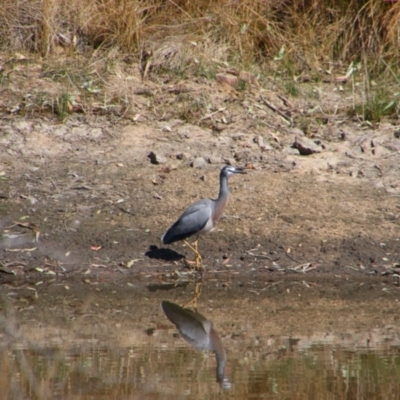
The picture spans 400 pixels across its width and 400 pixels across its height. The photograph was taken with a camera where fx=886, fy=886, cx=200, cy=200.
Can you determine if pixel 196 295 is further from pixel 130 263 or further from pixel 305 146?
pixel 305 146

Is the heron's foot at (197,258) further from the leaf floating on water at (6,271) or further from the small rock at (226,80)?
the small rock at (226,80)

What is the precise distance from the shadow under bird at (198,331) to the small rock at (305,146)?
3378mm

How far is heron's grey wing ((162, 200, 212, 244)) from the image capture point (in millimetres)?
8812

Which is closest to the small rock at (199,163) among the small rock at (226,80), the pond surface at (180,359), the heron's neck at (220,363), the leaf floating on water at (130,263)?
the small rock at (226,80)

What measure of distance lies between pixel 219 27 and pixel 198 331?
242 inches

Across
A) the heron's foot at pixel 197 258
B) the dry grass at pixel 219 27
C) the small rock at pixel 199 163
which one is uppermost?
the dry grass at pixel 219 27

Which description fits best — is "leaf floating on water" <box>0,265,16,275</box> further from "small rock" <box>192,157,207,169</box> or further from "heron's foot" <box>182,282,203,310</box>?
"small rock" <box>192,157,207,169</box>

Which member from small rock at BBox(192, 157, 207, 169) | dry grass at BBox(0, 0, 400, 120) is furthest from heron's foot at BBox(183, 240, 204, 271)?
dry grass at BBox(0, 0, 400, 120)

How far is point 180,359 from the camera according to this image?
6203 mm

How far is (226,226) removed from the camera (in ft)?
30.9

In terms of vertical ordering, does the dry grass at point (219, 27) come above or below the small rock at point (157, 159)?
above

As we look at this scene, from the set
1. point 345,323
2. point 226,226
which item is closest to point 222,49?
point 226,226

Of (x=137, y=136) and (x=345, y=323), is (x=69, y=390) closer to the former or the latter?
(x=345, y=323)

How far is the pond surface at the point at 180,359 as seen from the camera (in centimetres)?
562
